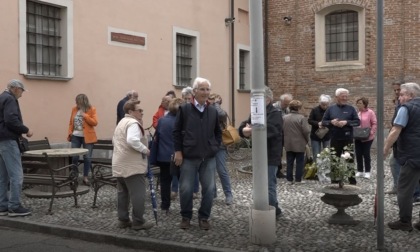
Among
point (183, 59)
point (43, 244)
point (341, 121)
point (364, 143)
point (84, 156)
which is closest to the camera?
point (43, 244)

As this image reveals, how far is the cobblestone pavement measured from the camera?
607 centimetres

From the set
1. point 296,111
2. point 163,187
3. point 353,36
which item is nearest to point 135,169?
point 163,187

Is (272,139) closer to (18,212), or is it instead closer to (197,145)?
(197,145)

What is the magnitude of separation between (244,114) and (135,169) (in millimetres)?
13419

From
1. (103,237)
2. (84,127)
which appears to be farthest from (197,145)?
(84,127)

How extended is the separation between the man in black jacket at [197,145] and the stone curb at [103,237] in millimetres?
633

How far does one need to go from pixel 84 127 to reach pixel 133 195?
4.01m

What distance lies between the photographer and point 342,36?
19.5 m

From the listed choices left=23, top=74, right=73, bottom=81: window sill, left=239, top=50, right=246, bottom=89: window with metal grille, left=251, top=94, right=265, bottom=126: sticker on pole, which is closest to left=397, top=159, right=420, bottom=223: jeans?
left=251, top=94, right=265, bottom=126: sticker on pole

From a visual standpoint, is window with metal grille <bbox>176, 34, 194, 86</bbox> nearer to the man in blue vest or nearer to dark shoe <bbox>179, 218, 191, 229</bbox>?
dark shoe <bbox>179, 218, 191, 229</bbox>

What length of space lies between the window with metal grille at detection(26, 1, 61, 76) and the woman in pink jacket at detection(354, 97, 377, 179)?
700 centimetres

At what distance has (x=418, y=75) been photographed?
18047 millimetres

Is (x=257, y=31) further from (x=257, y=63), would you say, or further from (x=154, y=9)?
(x=154, y=9)

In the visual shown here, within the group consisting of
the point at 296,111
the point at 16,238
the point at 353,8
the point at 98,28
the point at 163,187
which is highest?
the point at 353,8
